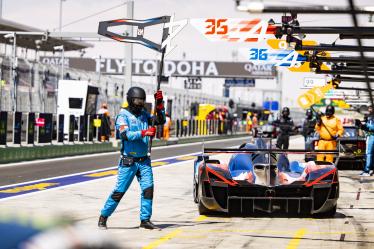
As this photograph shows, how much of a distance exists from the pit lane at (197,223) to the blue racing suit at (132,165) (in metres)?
0.32

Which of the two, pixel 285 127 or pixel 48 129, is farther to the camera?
pixel 48 129

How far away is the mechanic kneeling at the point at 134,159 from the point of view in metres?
9.80

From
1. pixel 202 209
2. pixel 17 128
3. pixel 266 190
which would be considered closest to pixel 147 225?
pixel 202 209

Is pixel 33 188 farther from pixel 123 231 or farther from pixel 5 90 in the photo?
pixel 5 90

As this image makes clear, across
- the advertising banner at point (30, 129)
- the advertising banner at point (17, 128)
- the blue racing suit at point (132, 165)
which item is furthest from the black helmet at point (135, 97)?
the advertising banner at point (30, 129)

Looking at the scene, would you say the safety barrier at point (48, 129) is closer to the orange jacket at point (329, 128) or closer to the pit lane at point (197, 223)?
the pit lane at point (197, 223)

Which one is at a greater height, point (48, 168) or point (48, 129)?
point (48, 129)

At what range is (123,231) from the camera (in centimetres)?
969

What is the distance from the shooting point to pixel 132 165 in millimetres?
9852

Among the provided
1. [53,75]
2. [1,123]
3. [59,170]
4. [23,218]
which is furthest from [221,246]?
[53,75]

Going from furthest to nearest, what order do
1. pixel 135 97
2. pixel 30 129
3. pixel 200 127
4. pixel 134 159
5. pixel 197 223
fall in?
pixel 200 127, pixel 30 129, pixel 197 223, pixel 135 97, pixel 134 159

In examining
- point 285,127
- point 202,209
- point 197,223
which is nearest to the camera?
point 197,223

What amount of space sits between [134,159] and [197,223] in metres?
1.41

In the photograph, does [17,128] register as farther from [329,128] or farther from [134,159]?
[134,159]
